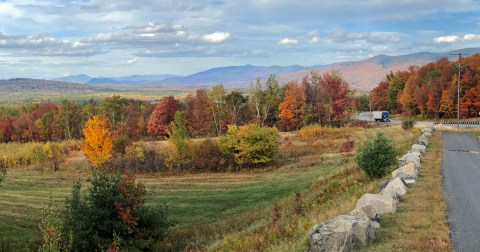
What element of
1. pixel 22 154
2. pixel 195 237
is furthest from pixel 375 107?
pixel 195 237

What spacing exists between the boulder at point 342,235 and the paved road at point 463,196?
2186mm

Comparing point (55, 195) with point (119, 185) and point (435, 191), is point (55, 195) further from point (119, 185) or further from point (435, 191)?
point (435, 191)

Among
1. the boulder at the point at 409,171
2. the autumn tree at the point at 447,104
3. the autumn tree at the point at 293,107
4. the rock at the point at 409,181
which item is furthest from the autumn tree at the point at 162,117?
the rock at the point at 409,181

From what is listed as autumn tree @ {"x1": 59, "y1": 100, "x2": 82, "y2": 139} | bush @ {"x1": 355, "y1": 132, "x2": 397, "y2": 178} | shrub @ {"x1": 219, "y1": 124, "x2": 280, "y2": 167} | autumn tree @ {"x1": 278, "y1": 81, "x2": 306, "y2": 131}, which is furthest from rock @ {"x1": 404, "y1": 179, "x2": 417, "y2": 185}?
autumn tree @ {"x1": 59, "y1": 100, "x2": 82, "y2": 139}

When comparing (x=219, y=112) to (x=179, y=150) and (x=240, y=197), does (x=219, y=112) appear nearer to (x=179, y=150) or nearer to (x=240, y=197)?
(x=179, y=150)

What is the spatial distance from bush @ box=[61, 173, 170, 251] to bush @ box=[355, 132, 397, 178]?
37.4 ft

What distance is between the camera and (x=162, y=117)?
92625 millimetres

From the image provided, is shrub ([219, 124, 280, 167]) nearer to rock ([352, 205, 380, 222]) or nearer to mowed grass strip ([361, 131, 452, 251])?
mowed grass strip ([361, 131, 452, 251])

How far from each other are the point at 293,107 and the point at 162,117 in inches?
Answer: 1153

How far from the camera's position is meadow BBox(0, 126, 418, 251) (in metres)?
15.5

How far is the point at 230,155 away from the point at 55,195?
2059 cm

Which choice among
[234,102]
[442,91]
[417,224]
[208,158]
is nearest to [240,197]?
[208,158]

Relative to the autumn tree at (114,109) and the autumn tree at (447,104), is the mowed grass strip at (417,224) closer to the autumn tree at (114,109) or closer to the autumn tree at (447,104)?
the autumn tree at (447,104)

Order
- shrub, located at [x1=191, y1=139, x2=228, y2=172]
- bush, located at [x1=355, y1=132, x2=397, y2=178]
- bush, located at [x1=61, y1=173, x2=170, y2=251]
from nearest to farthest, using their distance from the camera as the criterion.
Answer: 1. bush, located at [x1=61, y1=173, x2=170, y2=251]
2. bush, located at [x1=355, y1=132, x2=397, y2=178]
3. shrub, located at [x1=191, y1=139, x2=228, y2=172]
